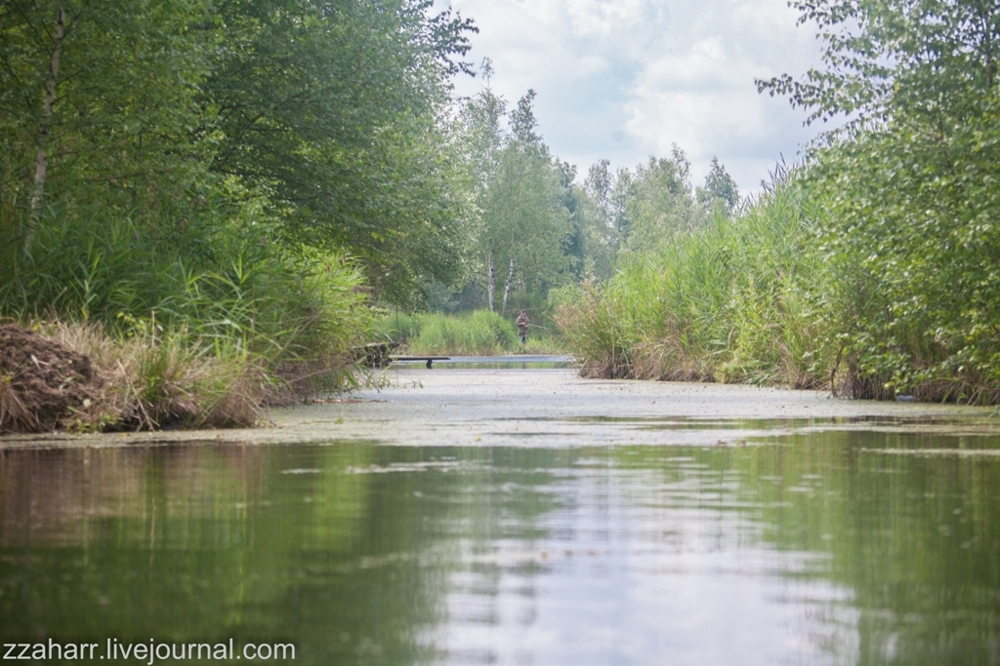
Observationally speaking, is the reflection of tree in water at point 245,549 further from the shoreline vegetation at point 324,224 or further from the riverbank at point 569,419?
the shoreline vegetation at point 324,224

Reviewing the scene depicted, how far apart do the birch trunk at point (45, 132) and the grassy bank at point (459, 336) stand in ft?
113

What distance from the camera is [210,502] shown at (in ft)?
18.0

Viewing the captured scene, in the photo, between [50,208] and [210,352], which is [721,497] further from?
[50,208]

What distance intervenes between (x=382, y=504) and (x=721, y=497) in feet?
4.62

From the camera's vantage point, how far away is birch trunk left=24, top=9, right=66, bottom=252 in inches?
507

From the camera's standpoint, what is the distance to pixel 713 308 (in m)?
22.4

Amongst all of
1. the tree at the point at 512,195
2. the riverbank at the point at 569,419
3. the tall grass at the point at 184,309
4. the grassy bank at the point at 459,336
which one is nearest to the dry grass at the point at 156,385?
the tall grass at the point at 184,309

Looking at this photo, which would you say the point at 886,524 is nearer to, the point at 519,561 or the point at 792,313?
the point at 519,561

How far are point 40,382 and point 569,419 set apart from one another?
4459 millimetres

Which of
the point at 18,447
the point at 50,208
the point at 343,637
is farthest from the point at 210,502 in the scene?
the point at 50,208

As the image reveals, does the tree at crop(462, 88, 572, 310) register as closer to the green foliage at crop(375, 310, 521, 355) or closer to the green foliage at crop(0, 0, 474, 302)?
the green foliage at crop(375, 310, 521, 355)

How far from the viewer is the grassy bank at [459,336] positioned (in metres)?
50.7

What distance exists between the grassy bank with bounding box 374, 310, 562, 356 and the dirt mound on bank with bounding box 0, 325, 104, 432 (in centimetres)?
3820

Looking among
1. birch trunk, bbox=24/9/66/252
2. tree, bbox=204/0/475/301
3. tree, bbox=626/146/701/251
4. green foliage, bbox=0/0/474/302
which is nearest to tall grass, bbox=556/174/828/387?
green foliage, bbox=0/0/474/302
